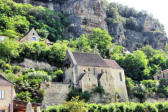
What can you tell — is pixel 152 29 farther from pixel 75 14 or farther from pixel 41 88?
pixel 41 88

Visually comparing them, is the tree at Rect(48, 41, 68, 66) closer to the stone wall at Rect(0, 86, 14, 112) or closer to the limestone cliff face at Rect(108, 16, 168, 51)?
the stone wall at Rect(0, 86, 14, 112)

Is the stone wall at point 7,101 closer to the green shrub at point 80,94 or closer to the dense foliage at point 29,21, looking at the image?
the green shrub at point 80,94

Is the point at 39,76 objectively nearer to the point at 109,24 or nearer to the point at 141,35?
the point at 109,24

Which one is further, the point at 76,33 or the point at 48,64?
the point at 76,33

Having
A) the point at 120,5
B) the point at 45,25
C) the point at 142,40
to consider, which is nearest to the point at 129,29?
the point at 142,40

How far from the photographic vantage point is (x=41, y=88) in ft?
108

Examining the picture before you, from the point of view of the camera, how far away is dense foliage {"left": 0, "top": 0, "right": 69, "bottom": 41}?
5768 cm

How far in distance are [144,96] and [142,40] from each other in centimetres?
4975

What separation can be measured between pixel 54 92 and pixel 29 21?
3739 cm

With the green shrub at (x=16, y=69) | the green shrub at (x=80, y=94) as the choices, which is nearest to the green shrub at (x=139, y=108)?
the green shrub at (x=80, y=94)

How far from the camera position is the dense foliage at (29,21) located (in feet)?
189

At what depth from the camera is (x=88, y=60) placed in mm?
41625

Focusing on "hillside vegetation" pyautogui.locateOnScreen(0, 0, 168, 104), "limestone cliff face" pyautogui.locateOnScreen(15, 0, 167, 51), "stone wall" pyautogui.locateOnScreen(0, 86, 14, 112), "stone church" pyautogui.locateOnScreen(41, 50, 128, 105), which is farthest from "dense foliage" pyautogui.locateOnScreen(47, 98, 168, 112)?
"limestone cliff face" pyautogui.locateOnScreen(15, 0, 167, 51)

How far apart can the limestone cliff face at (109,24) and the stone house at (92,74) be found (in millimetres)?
31629
